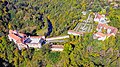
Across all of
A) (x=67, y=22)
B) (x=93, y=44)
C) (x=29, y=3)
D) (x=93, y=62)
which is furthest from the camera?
(x=29, y=3)

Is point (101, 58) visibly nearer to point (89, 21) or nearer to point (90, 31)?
point (90, 31)

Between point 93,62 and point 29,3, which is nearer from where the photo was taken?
point 93,62

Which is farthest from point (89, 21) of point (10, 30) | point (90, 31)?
point (10, 30)

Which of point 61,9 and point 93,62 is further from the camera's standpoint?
point 61,9

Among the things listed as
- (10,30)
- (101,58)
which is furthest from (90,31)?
Result: (10,30)

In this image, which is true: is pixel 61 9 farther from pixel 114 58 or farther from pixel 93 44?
pixel 114 58

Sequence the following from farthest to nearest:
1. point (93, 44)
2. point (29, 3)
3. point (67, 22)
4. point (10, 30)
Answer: point (29, 3) → point (67, 22) → point (10, 30) → point (93, 44)
